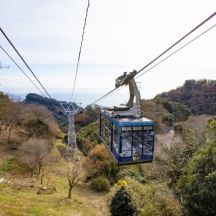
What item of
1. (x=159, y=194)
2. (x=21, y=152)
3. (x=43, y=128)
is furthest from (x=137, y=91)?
(x=43, y=128)

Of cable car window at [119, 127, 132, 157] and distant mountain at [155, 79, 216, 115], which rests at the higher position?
distant mountain at [155, 79, 216, 115]

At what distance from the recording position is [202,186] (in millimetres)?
12852

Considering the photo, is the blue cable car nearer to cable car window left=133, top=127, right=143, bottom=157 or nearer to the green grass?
cable car window left=133, top=127, right=143, bottom=157

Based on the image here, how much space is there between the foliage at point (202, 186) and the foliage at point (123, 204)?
234 inches

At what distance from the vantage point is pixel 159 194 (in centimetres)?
1847

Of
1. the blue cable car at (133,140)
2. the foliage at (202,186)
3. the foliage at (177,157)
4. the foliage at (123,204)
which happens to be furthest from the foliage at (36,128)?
the blue cable car at (133,140)

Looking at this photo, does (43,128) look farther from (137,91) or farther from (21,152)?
(137,91)

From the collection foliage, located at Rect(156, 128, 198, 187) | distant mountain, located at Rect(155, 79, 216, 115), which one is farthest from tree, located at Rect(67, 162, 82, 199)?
distant mountain, located at Rect(155, 79, 216, 115)

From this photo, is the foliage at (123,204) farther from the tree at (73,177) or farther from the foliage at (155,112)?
the foliage at (155,112)

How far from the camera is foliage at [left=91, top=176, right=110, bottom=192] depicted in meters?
27.5

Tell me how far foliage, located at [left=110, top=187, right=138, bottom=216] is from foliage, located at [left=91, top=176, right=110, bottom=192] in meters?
7.62

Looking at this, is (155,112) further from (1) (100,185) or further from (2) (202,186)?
(2) (202,186)

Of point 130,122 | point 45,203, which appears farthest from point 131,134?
point 45,203

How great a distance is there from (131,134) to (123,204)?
10.6 metres
